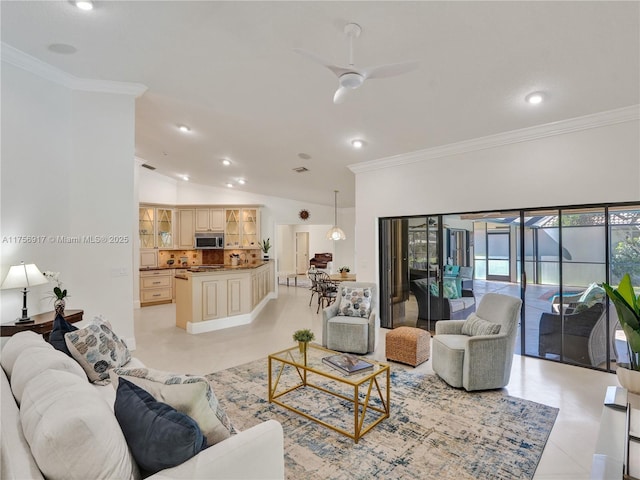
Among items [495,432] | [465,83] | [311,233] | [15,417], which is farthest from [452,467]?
[311,233]

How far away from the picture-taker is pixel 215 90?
388cm

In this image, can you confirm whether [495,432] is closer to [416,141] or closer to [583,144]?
[583,144]

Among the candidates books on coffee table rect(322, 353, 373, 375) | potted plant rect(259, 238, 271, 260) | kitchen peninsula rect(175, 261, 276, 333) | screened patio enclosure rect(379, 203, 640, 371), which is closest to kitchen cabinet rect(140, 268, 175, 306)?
potted plant rect(259, 238, 271, 260)

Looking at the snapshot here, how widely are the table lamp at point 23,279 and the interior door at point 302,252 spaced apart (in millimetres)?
11339

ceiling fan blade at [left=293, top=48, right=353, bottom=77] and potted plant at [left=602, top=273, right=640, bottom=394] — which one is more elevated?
ceiling fan blade at [left=293, top=48, right=353, bottom=77]

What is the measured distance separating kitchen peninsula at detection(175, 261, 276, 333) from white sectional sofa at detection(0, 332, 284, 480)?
4.01 m

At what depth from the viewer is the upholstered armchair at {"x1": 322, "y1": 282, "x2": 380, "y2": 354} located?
4.34 meters

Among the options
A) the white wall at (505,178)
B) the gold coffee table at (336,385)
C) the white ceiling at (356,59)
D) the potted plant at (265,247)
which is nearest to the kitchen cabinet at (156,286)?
the potted plant at (265,247)

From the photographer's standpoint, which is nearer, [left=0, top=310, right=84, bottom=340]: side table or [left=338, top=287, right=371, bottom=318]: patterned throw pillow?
[left=0, top=310, right=84, bottom=340]: side table

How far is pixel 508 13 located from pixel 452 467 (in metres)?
3.19

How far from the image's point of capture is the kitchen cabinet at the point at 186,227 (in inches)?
356

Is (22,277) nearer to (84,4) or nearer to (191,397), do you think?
(84,4)

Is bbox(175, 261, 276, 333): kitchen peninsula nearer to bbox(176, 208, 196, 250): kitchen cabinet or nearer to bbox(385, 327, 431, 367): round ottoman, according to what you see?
bbox(385, 327, 431, 367): round ottoman

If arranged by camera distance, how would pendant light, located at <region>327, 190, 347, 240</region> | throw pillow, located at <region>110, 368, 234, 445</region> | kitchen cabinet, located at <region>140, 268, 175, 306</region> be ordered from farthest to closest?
kitchen cabinet, located at <region>140, 268, 175, 306</region>, pendant light, located at <region>327, 190, 347, 240</region>, throw pillow, located at <region>110, 368, 234, 445</region>
